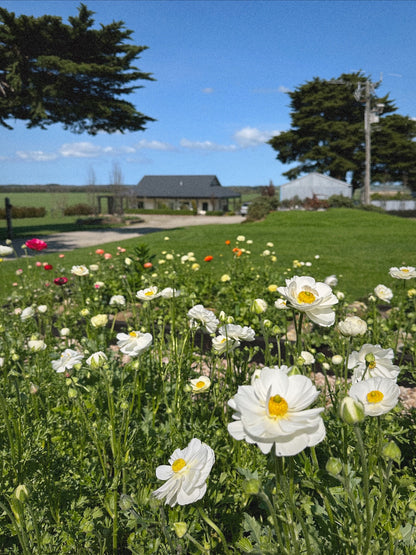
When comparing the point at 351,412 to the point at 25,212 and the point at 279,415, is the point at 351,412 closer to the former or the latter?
the point at 279,415

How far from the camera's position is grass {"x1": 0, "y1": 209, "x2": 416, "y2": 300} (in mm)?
7934

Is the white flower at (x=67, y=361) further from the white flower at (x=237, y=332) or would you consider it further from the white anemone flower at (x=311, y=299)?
the white anemone flower at (x=311, y=299)

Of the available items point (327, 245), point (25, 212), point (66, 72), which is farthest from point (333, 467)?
point (25, 212)

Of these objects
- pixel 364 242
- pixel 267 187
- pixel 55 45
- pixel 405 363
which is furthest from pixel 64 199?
pixel 405 363

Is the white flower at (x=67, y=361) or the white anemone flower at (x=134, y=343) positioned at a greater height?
the white anemone flower at (x=134, y=343)

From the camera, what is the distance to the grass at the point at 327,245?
26.0 ft

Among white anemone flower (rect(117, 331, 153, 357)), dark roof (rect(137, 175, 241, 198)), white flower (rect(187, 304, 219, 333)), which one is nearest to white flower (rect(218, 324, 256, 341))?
white flower (rect(187, 304, 219, 333))

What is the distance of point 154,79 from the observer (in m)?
17.6

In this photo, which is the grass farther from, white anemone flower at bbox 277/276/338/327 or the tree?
the tree

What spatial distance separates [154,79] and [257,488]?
19.3 meters

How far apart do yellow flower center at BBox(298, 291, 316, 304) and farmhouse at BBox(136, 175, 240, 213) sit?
42.5 m

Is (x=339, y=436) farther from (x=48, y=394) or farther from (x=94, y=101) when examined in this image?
(x=94, y=101)

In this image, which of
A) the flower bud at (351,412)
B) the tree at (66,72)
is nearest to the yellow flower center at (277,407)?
the flower bud at (351,412)

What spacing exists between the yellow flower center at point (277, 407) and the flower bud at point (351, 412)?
12 centimetres
